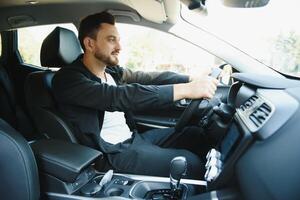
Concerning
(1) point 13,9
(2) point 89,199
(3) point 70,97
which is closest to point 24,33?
(1) point 13,9

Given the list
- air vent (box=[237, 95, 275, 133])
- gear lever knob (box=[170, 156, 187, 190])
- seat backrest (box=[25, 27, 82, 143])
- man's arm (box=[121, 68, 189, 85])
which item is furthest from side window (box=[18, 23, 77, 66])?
air vent (box=[237, 95, 275, 133])

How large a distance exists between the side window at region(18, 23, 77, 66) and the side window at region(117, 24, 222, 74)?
0.47 metres

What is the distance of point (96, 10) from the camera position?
8.98ft

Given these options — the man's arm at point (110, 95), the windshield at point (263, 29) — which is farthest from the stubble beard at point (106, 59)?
the windshield at point (263, 29)

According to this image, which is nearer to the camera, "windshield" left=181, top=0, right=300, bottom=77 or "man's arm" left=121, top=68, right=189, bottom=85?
"windshield" left=181, top=0, right=300, bottom=77

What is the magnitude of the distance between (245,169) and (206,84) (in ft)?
A: 1.41

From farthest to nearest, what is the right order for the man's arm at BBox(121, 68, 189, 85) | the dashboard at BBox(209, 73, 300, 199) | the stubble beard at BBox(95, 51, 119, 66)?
1. the man's arm at BBox(121, 68, 189, 85)
2. the stubble beard at BBox(95, 51, 119, 66)
3. the dashboard at BBox(209, 73, 300, 199)

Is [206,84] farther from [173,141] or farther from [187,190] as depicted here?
[173,141]

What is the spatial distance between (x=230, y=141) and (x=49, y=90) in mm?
1063

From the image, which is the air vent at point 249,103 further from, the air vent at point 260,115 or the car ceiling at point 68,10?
the car ceiling at point 68,10

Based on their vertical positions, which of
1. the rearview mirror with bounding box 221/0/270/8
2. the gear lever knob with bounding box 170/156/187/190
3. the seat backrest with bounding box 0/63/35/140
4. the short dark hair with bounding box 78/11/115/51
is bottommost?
the seat backrest with bounding box 0/63/35/140

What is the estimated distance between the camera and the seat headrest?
2.29 meters

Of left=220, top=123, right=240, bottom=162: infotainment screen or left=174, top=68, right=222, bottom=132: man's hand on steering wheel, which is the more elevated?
left=174, top=68, right=222, bottom=132: man's hand on steering wheel

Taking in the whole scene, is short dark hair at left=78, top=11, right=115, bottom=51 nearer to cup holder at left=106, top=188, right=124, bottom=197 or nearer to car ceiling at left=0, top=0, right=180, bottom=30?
car ceiling at left=0, top=0, right=180, bottom=30
